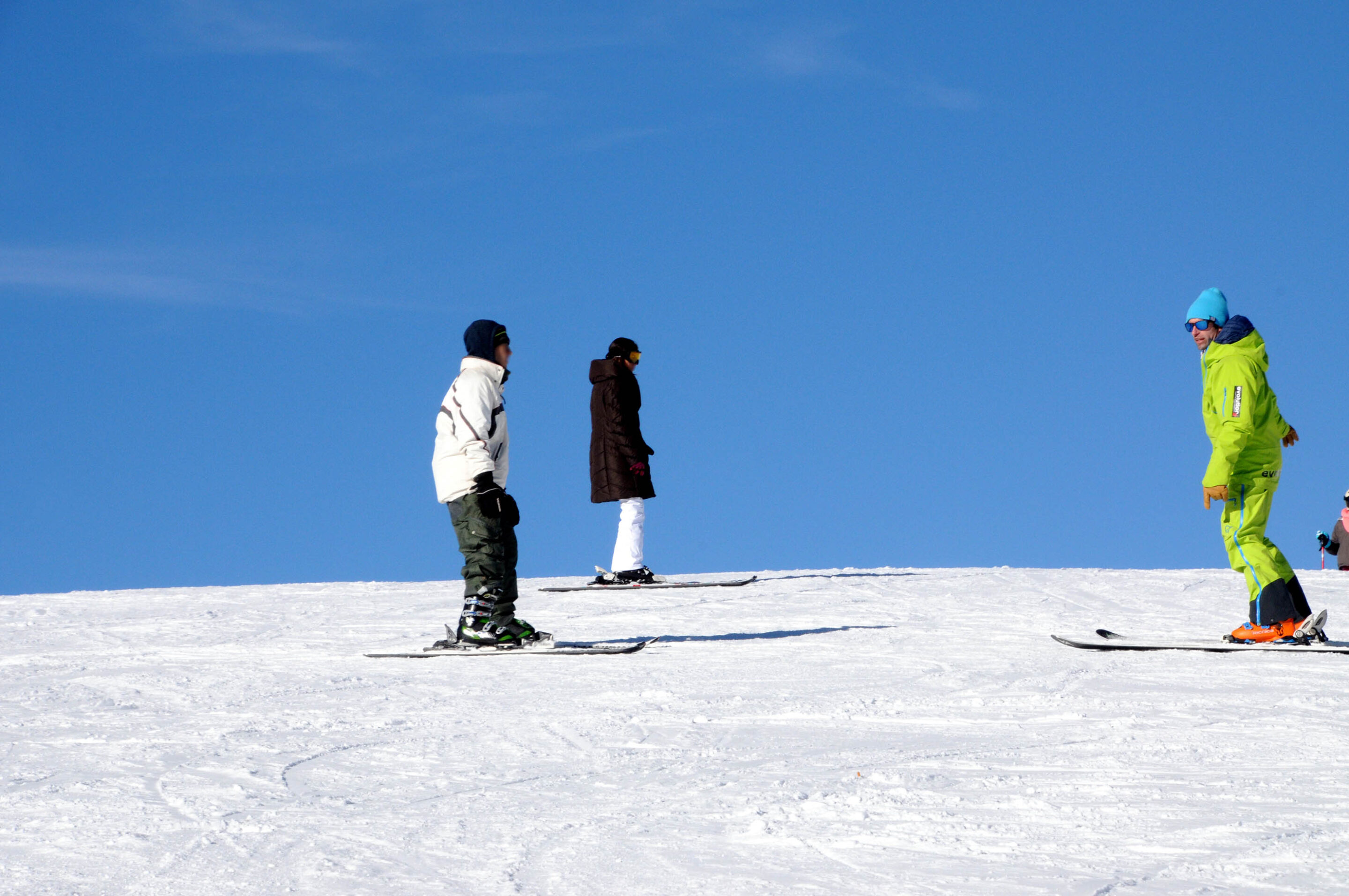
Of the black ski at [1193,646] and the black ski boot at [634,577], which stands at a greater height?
the black ski boot at [634,577]

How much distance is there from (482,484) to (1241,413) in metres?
4.57

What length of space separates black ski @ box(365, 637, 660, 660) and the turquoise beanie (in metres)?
4.13

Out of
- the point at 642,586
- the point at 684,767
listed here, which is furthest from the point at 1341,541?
the point at 684,767

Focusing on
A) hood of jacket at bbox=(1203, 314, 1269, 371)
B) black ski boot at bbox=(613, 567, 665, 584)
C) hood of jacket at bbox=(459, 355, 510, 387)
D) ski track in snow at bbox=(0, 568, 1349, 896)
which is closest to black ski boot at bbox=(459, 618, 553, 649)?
ski track in snow at bbox=(0, 568, 1349, 896)

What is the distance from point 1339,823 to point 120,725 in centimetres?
499

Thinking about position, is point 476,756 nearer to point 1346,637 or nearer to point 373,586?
point 1346,637

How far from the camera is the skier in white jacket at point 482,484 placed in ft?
26.2

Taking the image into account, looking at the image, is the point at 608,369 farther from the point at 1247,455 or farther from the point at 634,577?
the point at 1247,455

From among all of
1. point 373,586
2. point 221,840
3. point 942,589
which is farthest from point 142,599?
point 221,840

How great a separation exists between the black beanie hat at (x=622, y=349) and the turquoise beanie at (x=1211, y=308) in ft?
20.5

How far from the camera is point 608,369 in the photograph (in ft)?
44.0

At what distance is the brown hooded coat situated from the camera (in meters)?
13.2

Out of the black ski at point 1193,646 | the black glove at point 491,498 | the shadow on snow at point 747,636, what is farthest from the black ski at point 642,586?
the black ski at point 1193,646

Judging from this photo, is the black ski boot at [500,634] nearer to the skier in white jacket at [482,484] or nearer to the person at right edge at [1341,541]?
the skier in white jacket at [482,484]
